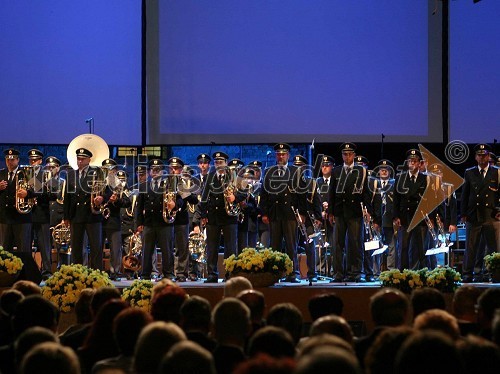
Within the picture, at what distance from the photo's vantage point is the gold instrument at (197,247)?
13.4 m

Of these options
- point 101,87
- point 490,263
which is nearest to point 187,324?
point 490,263

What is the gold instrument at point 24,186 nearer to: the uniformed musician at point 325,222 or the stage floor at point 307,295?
the stage floor at point 307,295

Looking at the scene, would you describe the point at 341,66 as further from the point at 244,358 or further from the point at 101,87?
the point at 244,358

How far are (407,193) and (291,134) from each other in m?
2.72

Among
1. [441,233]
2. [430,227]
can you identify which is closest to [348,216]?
[430,227]

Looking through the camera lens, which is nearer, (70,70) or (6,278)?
(6,278)

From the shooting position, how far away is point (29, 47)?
1517 centimetres

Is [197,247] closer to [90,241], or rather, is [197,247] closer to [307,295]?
[90,241]

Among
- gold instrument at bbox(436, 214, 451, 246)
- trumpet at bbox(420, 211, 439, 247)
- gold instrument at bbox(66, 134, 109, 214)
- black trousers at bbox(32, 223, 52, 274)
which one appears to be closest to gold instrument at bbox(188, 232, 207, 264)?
gold instrument at bbox(66, 134, 109, 214)

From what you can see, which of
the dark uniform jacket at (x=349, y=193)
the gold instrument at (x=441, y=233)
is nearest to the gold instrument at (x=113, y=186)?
Answer: the dark uniform jacket at (x=349, y=193)

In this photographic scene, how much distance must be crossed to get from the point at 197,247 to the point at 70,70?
165 inches

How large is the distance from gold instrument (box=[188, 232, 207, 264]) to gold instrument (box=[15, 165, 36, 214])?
2.48 meters

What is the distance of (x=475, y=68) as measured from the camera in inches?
564

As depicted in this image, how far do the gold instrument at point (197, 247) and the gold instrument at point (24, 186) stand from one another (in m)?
2.48
